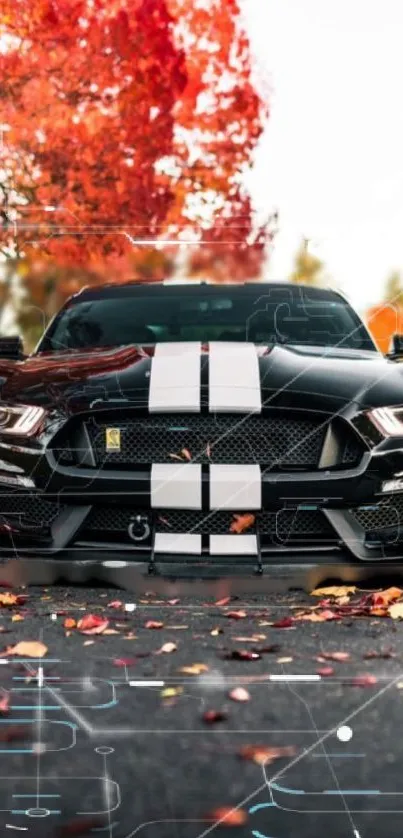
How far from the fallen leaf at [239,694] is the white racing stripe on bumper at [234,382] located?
1439 mm

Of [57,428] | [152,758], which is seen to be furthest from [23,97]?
[152,758]

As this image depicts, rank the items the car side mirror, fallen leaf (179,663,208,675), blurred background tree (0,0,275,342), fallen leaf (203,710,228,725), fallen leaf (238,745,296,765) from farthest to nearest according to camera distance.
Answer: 1. blurred background tree (0,0,275,342)
2. the car side mirror
3. fallen leaf (179,663,208,675)
4. fallen leaf (203,710,228,725)
5. fallen leaf (238,745,296,765)

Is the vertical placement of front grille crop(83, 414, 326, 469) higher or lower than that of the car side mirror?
higher

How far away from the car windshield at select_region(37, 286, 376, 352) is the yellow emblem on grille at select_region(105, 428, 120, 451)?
5.08 ft

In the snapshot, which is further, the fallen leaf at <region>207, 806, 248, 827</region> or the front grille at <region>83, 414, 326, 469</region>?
the front grille at <region>83, 414, 326, 469</region>

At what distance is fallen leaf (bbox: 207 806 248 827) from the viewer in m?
2.64

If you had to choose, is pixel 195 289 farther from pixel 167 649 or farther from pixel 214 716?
pixel 214 716

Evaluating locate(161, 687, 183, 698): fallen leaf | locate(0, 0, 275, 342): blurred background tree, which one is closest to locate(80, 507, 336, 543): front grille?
locate(161, 687, 183, 698): fallen leaf

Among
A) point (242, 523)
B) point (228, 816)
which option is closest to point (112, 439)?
point (242, 523)

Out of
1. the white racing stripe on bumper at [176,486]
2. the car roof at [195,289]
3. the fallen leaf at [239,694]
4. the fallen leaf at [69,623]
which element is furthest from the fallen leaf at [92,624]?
the car roof at [195,289]

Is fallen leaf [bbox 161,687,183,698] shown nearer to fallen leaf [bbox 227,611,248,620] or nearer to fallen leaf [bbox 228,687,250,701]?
fallen leaf [bbox 228,687,250,701]

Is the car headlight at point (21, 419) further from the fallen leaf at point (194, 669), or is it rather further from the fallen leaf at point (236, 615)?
the fallen leaf at point (194, 669)

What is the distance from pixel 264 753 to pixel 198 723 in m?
0.33

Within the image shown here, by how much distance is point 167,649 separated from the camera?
4523 mm
